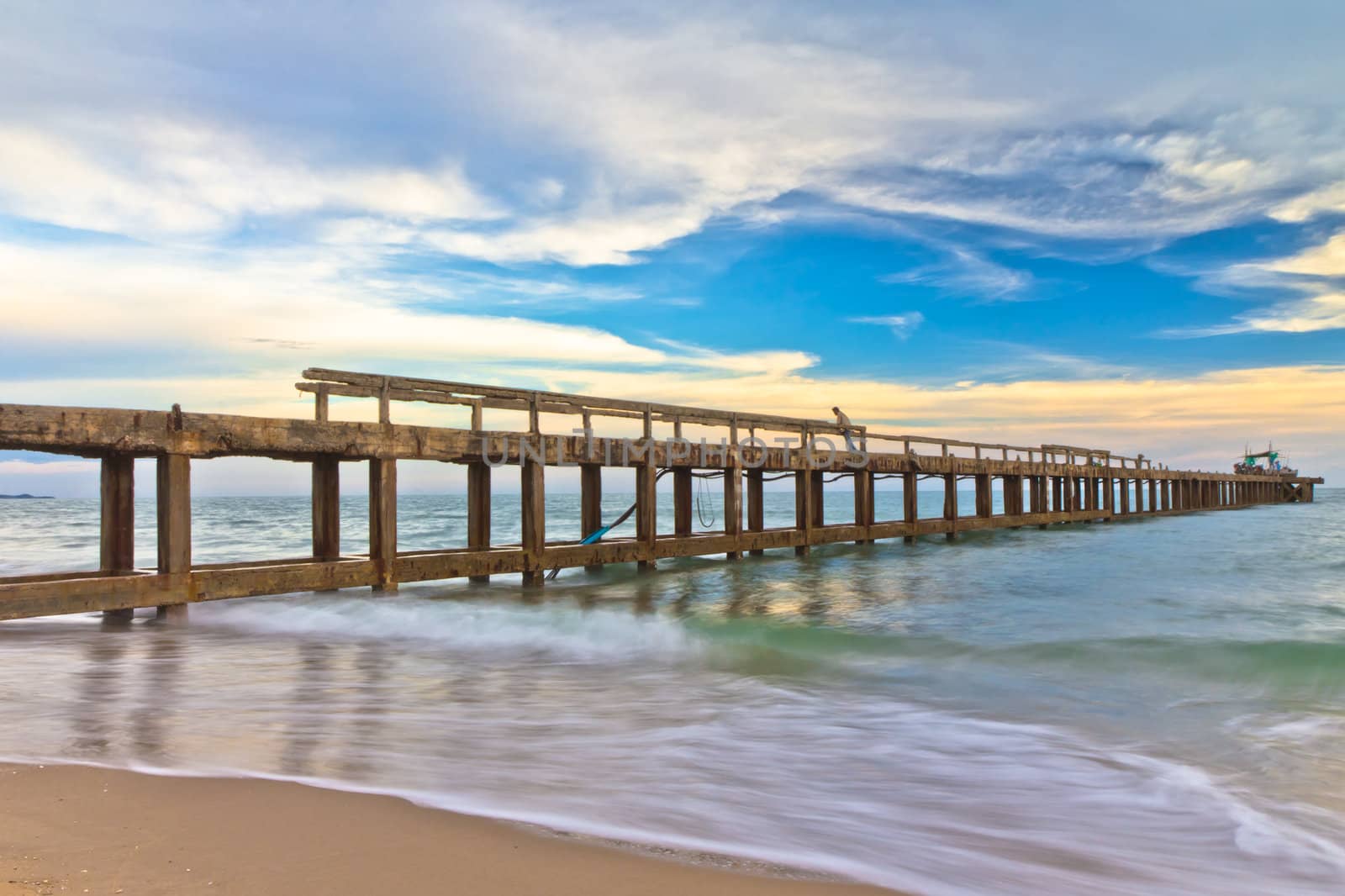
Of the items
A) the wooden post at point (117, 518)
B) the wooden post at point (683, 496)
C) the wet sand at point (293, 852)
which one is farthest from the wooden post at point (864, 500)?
the wet sand at point (293, 852)

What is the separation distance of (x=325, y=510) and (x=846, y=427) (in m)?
13.1

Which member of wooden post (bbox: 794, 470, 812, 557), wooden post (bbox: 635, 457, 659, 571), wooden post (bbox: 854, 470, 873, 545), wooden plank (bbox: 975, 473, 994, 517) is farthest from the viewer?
wooden plank (bbox: 975, 473, 994, 517)

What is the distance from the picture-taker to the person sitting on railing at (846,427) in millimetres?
21594

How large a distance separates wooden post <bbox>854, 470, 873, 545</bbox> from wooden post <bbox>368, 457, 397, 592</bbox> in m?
13.8

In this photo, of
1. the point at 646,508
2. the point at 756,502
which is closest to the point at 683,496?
the point at 646,508

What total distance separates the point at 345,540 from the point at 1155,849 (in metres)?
34.0

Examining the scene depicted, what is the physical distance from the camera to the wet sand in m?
3.16

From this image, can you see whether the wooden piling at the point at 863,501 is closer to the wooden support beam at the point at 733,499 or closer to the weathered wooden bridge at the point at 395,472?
the weathered wooden bridge at the point at 395,472

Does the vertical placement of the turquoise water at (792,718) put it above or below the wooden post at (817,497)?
below

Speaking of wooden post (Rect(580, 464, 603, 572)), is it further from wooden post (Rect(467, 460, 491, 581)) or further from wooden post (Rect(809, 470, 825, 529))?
wooden post (Rect(809, 470, 825, 529))

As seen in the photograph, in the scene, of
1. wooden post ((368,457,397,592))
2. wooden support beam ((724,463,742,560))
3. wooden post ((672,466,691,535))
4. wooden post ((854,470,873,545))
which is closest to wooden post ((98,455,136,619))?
wooden post ((368,457,397,592))

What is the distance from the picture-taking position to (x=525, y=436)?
1387cm

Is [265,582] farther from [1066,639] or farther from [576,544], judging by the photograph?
[1066,639]

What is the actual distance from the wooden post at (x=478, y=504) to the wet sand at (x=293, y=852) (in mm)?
10129
